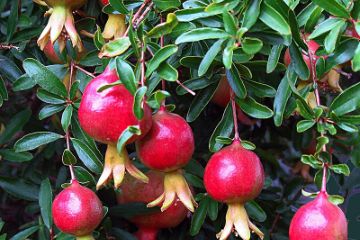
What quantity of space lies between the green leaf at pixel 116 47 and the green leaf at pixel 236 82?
193 mm

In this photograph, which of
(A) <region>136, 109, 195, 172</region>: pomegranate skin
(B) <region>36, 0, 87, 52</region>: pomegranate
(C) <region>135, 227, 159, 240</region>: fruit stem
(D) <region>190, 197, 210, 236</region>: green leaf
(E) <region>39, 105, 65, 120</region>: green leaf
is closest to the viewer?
(A) <region>136, 109, 195, 172</region>: pomegranate skin

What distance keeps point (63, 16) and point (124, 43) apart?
21 cm

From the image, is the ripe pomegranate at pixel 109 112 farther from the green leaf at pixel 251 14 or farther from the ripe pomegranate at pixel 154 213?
the ripe pomegranate at pixel 154 213

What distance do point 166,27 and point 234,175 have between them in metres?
0.24

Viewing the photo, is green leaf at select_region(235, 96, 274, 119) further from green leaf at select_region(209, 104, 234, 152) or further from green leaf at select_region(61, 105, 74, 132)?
green leaf at select_region(61, 105, 74, 132)

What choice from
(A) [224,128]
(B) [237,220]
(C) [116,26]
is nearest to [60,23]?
(C) [116,26]

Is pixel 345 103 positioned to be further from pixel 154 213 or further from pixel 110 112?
pixel 154 213

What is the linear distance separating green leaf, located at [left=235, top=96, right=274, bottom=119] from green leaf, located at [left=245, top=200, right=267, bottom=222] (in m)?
0.31

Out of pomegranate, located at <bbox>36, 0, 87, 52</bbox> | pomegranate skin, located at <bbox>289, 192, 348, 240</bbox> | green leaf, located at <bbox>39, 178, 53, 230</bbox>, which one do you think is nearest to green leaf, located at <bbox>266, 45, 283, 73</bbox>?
pomegranate skin, located at <bbox>289, 192, 348, 240</bbox>

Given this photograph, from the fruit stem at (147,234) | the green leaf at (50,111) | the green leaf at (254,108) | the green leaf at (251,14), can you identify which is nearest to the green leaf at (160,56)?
the green leaf at (251,14)

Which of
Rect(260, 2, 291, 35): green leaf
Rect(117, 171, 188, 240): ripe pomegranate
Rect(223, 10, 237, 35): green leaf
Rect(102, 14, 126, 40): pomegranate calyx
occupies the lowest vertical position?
Rect(117, 171, 188, 240): ripe pomegranate

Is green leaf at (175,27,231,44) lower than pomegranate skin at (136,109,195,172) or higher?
higher

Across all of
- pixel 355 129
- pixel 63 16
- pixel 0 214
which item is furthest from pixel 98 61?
pixel 0 214

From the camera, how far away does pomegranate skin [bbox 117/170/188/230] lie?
1308 millimetres
